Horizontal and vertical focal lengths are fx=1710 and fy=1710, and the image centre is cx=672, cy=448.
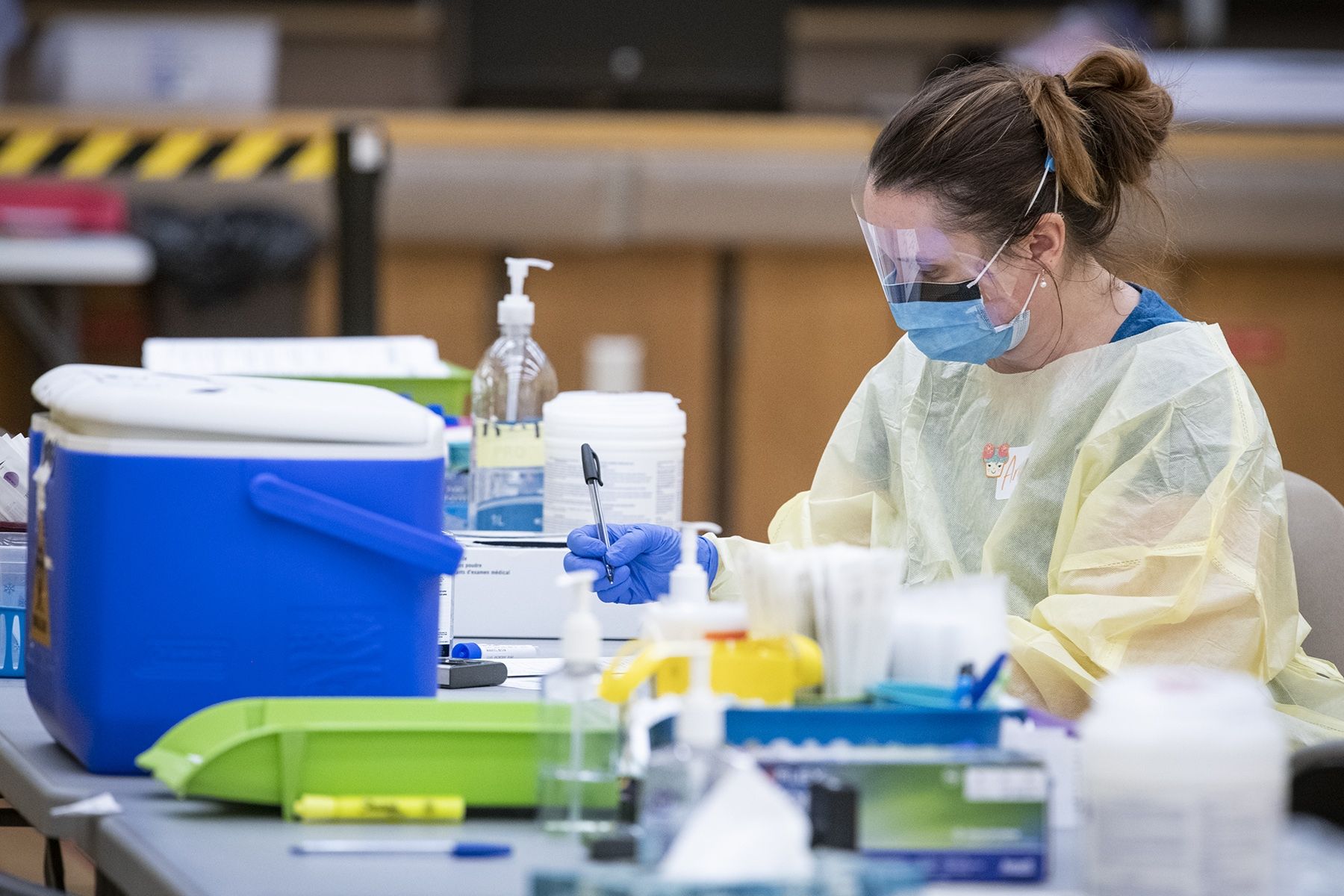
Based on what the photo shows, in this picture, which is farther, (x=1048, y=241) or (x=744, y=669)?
(x=1048, y=241)

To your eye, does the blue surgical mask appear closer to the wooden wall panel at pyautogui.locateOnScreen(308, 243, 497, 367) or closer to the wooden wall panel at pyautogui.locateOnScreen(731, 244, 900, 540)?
the wooden wall panel at pyautogui.locateOnScreen(731, 244, 900, 540)

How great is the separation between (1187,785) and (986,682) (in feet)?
0.78

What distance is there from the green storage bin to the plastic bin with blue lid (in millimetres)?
555

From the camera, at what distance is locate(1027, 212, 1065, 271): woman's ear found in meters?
1.71

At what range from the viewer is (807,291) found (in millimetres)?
4379

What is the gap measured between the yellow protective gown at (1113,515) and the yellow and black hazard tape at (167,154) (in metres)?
2.74

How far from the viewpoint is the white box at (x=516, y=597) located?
1.66m

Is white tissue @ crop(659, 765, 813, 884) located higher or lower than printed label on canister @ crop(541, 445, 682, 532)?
lower

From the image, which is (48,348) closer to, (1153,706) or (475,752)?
(475,752)

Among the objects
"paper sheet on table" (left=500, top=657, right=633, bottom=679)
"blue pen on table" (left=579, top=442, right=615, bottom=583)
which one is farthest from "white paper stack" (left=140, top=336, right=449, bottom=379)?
"paper sheet on table" (left=500, top=657, right=633, bottom=679)

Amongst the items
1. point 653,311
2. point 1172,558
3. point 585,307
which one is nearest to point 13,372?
point 585,307

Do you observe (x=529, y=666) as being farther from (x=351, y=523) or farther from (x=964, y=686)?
(x=964, y=686)

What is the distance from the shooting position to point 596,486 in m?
1.65

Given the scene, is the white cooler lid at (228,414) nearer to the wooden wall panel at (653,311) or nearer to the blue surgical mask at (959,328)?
the blue surgical mask at (959,328)
